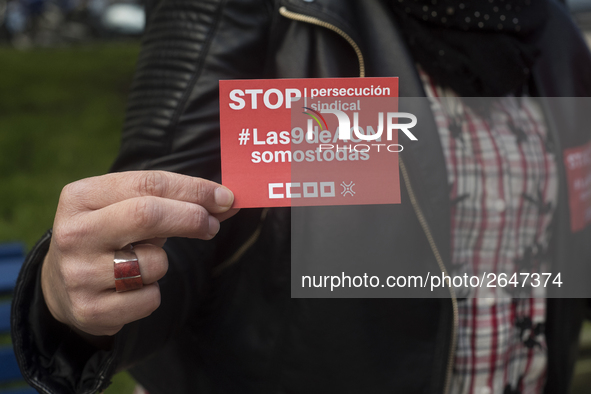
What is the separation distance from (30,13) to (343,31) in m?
5.96

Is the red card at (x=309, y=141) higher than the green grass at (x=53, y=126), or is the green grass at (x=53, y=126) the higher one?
the green grass at (x=53, y=126)

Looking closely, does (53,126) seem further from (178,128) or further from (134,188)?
(134,188)

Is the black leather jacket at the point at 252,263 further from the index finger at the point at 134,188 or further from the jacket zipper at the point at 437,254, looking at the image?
the index finger at the point at 134,188

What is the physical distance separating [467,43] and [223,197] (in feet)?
1.67

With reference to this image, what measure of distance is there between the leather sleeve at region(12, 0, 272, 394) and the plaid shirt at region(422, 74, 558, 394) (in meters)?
0.32

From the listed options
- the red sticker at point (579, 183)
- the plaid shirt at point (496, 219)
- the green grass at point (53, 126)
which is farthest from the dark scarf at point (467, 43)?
the green grass at point (53, 126)

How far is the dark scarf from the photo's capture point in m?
0.72

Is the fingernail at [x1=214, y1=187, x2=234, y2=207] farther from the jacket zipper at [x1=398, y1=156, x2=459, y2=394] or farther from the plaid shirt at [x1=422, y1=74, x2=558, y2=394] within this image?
the plaid shirt at [x1=422, y1=74, x2=558, y2=394]

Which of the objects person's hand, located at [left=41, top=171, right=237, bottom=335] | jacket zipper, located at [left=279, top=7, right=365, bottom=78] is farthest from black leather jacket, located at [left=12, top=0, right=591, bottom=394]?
person's hand, located at [left=41, top=171, right=237, bottom=335]

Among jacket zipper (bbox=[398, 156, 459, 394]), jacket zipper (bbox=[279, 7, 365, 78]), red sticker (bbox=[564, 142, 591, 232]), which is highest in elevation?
jacket zipper (bbox=[279, 7, 365, 78])

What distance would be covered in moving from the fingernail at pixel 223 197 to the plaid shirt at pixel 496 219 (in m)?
0.37

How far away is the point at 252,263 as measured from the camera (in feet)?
2.48

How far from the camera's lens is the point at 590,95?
95 centimetres

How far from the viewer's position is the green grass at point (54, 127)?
3.64 ft
